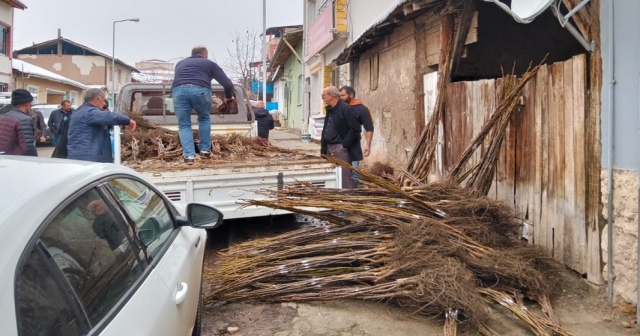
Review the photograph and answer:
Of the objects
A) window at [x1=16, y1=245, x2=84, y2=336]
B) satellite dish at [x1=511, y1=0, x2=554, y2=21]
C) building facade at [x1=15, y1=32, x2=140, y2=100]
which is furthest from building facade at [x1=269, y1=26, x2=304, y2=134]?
building facade at [x1=15, y1=32, x2=140, y2=100]

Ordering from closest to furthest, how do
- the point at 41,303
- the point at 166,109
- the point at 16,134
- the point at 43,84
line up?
the point at 41,303 < the point at 16,134 < the point at 166,109 < the point at 43,84

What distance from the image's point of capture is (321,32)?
17375 millimetres

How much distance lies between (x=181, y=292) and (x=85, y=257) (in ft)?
2.36

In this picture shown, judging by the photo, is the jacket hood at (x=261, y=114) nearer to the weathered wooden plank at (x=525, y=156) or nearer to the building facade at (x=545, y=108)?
the building facade at (x=545, y=108)

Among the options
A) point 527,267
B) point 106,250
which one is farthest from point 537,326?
point 106,250

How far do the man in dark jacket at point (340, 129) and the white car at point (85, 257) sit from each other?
4.17 metres

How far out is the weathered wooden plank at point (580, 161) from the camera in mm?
4422

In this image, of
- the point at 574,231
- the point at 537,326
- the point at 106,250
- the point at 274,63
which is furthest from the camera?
the point at 274,63

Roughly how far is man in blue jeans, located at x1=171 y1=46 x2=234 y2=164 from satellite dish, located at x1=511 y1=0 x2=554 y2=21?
3.56 metres

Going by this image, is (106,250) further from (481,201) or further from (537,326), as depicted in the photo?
(481,201)

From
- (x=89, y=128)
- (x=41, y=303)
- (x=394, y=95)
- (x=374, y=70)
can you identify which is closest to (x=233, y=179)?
(x=89, y=128)

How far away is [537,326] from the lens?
3.58m

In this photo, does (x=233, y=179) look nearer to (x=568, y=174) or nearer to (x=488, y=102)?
(x=488, y=102)

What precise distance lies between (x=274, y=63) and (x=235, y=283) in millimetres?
25846
